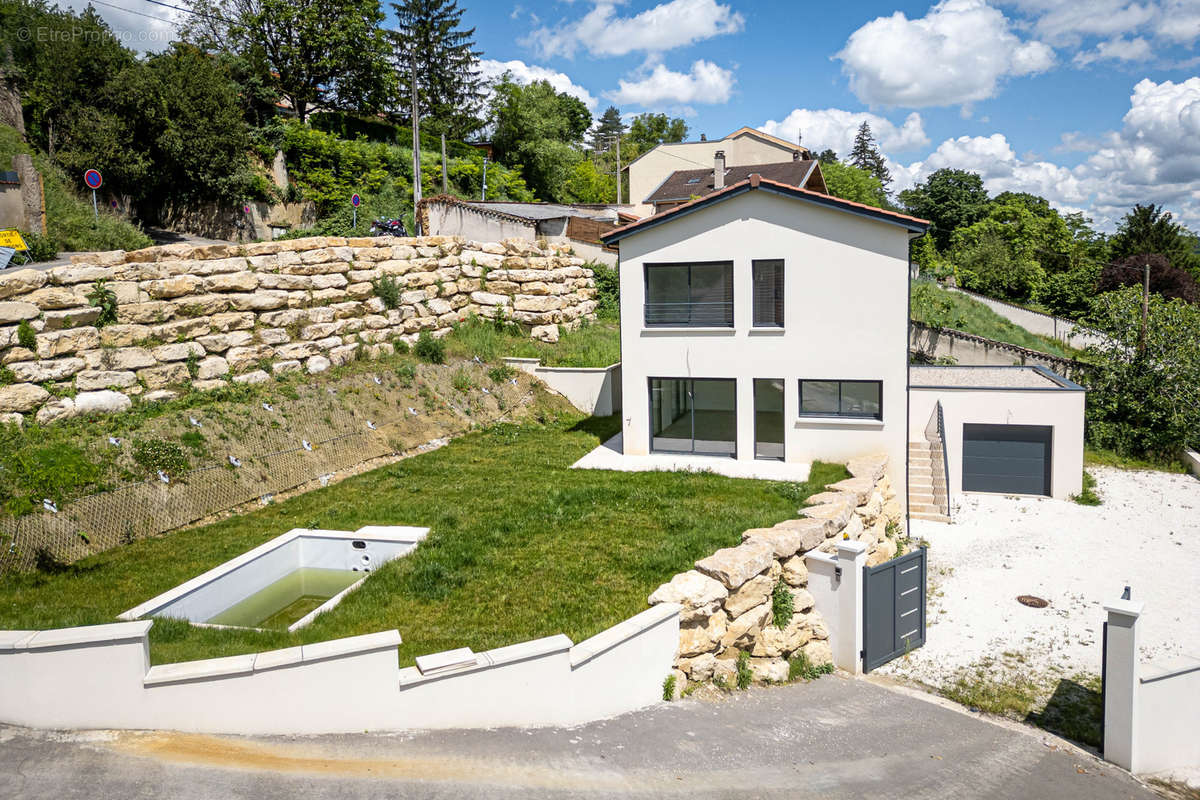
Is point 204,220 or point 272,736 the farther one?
point 204,220

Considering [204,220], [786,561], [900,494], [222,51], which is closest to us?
[786,561]

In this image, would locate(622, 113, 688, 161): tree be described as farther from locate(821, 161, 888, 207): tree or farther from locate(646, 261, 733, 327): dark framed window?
locate(646, 261, 733, 327): dark framed window

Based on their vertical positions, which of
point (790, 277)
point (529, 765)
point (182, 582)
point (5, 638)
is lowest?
point (529, 765)

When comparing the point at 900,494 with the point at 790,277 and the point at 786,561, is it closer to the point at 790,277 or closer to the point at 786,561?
the point at 790,277

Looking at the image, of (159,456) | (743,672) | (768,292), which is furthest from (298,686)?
(768,292)

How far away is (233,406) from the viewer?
56.1 feet

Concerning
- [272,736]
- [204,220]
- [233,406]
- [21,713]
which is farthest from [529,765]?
[204,220]

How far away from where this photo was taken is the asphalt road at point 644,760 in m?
6.72

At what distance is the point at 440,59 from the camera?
54688mm

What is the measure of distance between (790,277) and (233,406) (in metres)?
13.4

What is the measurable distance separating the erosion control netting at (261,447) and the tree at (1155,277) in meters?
43.0

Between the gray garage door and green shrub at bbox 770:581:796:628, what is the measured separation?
13168mm

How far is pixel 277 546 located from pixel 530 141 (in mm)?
44038

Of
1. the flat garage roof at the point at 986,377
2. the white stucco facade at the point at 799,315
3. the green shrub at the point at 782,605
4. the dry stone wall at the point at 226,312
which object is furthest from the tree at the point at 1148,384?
the green shrub at the point at 782,605
